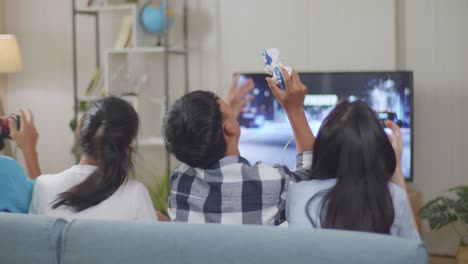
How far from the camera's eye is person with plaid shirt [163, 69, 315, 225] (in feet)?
6.86

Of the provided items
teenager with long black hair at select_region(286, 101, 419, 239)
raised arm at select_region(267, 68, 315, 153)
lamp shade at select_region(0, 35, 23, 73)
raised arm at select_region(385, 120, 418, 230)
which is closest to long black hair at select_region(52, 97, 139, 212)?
raised arm at select_region(267, 68, 315, 153)

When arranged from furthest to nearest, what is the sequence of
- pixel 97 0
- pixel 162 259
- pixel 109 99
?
pixel 97 0 < pixel 109 99 < pixel 162 259

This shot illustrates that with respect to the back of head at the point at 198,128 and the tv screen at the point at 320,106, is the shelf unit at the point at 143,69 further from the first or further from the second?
the back of head at the point at 198,128

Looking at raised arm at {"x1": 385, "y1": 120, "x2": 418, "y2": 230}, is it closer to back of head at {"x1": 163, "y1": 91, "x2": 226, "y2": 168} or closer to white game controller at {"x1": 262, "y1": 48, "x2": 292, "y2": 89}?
white game controller at {"x1": 262, "y1": 48, "x2": 292, "y2": 89}

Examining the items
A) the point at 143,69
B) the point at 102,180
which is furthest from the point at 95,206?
the point at 143,69

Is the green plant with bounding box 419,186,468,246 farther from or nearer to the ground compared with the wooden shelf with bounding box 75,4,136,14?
nearer to the ground

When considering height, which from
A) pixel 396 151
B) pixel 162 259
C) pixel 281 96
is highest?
pixel 281 96

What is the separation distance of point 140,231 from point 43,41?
4430 millimetres

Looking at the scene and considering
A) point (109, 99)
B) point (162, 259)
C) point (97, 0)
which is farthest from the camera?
point (97, 0)

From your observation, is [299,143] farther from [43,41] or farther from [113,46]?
[43,41]

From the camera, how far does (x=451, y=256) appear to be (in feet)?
15.5

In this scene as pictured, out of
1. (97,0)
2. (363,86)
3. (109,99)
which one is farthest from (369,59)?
(109,99)

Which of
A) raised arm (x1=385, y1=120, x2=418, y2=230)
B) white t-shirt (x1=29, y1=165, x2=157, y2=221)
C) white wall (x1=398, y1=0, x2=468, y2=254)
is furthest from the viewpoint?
white wall (x1=398, y1=0, x2=468, y2=254)

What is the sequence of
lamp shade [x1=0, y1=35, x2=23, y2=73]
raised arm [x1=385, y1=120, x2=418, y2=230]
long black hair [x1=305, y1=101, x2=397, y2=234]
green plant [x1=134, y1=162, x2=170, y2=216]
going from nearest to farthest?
long black hair [x1=305, y1=101, x2=397, y2=234] → raised arm [x1=385, y1=120, x2=418, y2=230] → green plant [x1=134, y1=162, x2=170, y2=216] → lamp shade [x1=0, y1=35, x2=23, y2=73]
